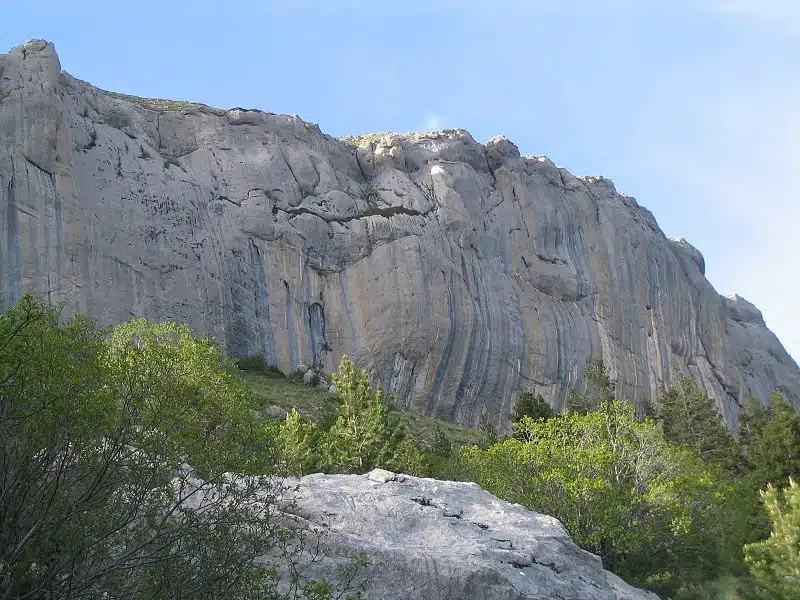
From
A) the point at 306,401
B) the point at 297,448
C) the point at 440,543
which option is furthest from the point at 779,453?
the point at 440,543

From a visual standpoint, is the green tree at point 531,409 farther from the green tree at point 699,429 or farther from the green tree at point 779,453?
the green tree at point 779,453

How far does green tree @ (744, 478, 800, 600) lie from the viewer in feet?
79.0

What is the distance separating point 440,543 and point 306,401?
43928 mm

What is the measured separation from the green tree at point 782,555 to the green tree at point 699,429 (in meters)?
35.7

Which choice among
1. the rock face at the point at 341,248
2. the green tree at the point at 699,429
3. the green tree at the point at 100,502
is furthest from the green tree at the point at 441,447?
the green tree at the point at 100,502

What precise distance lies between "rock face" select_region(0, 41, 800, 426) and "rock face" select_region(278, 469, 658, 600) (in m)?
44.2

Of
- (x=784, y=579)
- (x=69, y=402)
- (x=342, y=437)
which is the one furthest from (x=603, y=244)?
(x=69, y=402)

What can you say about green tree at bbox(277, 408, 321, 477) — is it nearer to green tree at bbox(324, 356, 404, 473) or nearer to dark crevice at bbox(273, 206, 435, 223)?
green tree at bbox(324, 356, 404, 473)

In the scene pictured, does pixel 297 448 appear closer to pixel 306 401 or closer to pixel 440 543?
pixel 440 543

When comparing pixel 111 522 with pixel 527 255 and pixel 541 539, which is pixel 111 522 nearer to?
pixel 541 539

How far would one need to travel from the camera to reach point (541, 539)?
20000mm

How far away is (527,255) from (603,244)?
13138 mm

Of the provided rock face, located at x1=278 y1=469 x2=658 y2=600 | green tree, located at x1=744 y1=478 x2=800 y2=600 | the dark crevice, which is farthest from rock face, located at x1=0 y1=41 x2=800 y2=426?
green tree, located at x1=744 y1=478 x2=800 y2=600

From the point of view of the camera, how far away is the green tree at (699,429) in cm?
Answer: 6322
